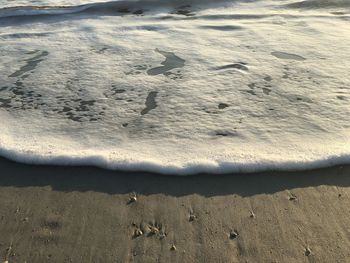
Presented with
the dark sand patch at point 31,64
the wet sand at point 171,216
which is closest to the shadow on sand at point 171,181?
the wet sand at point 171,216

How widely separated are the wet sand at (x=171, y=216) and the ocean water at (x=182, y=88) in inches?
6.1

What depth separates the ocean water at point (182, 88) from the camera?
2.92m

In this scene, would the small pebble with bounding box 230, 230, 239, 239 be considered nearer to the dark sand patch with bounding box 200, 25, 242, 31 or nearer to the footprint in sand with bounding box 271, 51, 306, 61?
the footprint in sand with bounding box 271, 51, 306, 61

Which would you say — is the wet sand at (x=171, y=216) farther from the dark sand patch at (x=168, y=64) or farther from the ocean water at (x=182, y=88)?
the dark sand patch at (x=168, y=64)

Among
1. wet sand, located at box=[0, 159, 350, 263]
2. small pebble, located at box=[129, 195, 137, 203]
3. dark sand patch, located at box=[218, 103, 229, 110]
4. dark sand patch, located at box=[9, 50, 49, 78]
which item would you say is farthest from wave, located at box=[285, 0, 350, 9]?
small pebble, located at box=[129, 195, 137, 203]

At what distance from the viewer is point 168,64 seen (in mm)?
4383

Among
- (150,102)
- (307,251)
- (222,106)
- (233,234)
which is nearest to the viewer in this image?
(307,251)

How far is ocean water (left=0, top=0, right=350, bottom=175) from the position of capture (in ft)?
9.59

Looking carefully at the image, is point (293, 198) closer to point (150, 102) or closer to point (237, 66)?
point (150, 102)

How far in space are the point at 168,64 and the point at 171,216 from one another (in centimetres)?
234

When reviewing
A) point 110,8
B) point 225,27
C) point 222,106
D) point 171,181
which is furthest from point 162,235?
point 110,8

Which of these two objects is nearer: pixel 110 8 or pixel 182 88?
pixel 182 88

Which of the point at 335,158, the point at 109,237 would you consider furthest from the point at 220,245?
the point at 335,158

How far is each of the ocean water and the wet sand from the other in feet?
0.51
